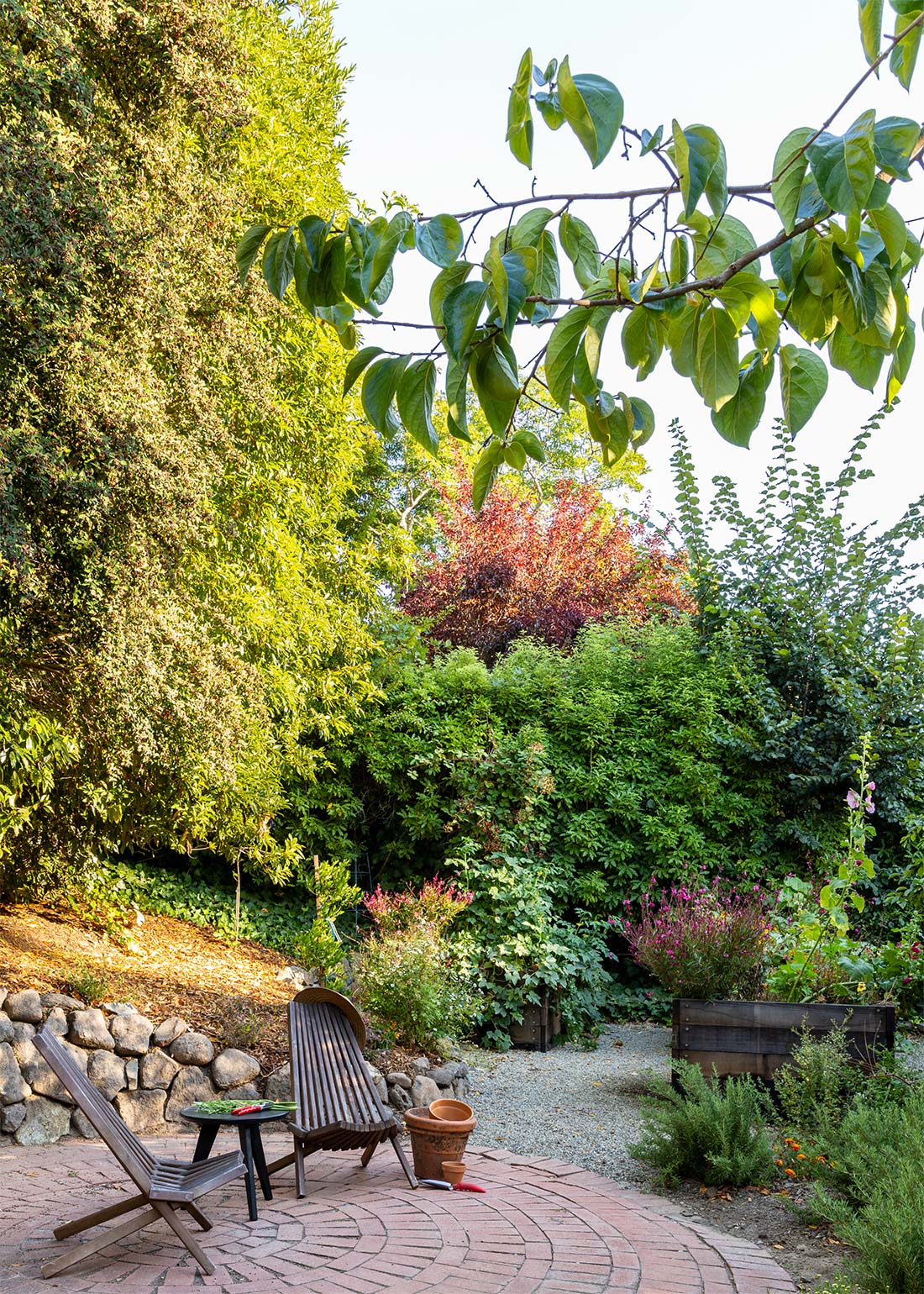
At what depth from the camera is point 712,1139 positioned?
13.9 feet

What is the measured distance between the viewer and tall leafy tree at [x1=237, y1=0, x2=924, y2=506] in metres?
→ 1.08

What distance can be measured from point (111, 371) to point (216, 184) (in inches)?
73.2

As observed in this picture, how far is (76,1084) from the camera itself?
323 cm

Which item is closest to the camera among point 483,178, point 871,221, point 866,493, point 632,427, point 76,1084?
point 871,221

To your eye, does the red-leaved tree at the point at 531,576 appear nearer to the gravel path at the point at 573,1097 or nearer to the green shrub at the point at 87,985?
the gravel path at the point at 573,1097

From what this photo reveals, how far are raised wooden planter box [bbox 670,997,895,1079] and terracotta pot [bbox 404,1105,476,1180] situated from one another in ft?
5.13

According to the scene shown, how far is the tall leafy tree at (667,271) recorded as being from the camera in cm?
108

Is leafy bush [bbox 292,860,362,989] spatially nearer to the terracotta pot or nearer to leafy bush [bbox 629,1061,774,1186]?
the terracotta pot

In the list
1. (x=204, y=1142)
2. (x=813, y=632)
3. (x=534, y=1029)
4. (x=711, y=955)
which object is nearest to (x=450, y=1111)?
(x=204, y=1142)

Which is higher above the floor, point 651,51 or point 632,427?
point 651,51

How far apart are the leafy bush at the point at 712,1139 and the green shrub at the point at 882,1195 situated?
32 cm

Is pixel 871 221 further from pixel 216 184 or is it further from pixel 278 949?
pixel 278 949

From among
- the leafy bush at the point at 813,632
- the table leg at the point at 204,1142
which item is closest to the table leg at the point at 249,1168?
the table leg at the point at 204,1142

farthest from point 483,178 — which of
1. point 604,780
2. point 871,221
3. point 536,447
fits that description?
point 604,780
